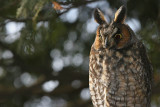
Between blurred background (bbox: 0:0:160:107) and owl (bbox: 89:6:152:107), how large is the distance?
440 mm

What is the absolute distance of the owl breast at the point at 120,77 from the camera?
2027mm

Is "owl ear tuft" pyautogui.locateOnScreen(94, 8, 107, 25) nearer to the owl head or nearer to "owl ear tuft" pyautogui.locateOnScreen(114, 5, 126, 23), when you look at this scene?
the owl head

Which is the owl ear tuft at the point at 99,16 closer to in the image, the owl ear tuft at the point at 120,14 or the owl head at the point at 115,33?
the owl head at the point at 115,33

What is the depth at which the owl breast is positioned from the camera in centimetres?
203

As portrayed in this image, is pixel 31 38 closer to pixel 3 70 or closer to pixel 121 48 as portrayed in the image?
pixel 121 48

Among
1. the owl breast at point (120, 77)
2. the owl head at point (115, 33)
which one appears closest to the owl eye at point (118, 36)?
the owl head at point (115, 33)

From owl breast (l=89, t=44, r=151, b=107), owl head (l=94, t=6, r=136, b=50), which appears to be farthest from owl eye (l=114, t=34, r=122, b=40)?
owl breast (l=89, t=44, r=151, b=107)

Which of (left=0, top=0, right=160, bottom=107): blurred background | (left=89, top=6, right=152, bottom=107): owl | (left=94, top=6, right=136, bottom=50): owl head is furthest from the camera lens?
(left=0, top=0, right=160, bottom=107): blurred background

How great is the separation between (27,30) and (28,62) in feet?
4.39

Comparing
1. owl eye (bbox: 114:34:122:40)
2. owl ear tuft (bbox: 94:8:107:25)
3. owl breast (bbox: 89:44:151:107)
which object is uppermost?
owl ear tuft (bbox: 94:8:107:25)

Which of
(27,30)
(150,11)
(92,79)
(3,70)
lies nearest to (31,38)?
(27,30)

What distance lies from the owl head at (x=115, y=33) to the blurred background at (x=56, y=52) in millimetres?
343

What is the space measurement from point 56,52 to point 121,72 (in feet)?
4.90

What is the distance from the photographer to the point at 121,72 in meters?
2.03
